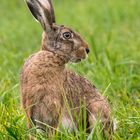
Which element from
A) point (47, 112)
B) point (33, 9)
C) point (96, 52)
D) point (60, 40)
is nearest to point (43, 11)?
point (33, 9)

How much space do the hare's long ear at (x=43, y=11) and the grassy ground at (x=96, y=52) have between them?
2.15 feet

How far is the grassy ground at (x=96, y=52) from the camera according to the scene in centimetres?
554

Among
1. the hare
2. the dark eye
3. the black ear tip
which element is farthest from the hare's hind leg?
the black ear tip

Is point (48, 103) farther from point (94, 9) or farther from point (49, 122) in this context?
point (94, 9)

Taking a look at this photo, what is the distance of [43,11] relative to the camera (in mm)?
5914

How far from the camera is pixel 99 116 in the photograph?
5.28 meters

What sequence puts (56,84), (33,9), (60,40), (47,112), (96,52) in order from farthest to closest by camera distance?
(96,52) < (33,9) < (60,40) < (56,84) < (47,112)

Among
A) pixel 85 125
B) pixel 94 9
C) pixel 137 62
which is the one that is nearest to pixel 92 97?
pixel 85 125

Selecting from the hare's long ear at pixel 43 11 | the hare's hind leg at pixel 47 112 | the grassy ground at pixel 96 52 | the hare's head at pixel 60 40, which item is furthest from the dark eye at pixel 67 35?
the hare's hind leg at pixel 47 112

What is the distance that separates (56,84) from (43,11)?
0.68 meters

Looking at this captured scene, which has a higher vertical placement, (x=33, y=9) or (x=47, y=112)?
(x=33, y=9)

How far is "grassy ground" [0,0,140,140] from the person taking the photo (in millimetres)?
5543

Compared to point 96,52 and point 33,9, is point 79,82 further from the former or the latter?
point 96,52

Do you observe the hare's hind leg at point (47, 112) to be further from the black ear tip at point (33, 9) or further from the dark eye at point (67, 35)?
the black ear tip at point (33, 9)
